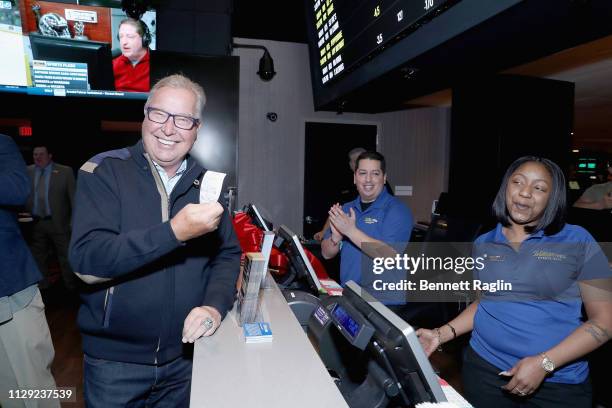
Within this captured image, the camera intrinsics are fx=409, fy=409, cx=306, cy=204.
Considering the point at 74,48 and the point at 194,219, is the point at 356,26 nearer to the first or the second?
the point at 194,219

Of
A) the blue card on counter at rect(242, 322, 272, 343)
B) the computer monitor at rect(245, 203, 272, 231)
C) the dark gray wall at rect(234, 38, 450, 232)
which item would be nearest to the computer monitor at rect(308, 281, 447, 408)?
the blue card on counter at rect(242, 322, 272, 343)

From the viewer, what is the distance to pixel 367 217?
2.30 metres

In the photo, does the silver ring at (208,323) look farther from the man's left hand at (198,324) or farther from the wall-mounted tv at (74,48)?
the wall-mounted tv at (74,48)

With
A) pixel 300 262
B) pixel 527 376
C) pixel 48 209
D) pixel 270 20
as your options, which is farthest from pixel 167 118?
pixel 270 20

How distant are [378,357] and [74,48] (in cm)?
386

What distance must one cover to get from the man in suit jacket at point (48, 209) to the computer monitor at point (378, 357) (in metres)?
4.42

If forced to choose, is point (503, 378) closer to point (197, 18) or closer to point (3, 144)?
point (3, 144)

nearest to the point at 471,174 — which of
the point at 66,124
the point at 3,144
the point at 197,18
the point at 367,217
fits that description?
the point at 367,217

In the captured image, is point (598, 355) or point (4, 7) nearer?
point (598, 355)

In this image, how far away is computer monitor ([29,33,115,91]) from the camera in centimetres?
354

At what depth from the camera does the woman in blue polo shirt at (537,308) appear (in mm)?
1384

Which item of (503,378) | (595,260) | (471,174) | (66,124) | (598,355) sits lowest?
(598,355)

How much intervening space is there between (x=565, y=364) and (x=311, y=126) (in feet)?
15.8

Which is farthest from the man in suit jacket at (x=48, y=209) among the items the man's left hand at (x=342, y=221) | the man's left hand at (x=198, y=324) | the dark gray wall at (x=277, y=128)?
the man's left hand at (x=198, y=324)
